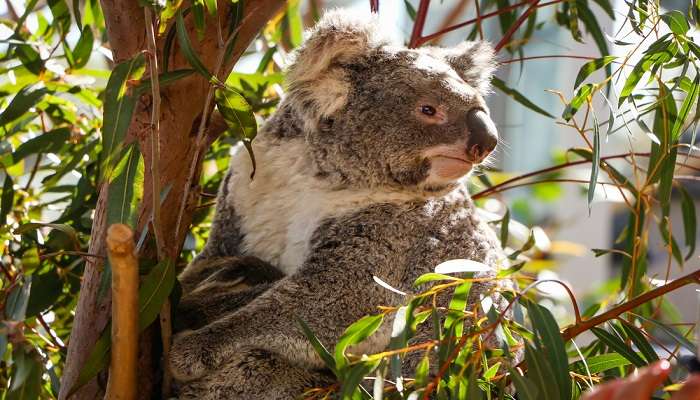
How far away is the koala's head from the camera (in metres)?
2.20

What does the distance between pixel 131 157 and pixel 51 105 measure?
1084mm

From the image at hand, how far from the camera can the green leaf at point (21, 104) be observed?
2127 mm

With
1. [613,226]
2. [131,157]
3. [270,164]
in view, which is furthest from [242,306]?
[613,226]

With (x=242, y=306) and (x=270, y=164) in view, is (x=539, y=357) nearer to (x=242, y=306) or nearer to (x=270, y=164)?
(x=242, y=306)

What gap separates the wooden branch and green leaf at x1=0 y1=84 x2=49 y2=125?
2.48 feet

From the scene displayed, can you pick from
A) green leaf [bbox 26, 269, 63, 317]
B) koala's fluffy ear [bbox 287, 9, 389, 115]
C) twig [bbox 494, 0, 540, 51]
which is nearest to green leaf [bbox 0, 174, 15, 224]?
green leaf [bbox 26, 269, 63, 317]

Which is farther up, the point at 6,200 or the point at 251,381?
the point at 6,200

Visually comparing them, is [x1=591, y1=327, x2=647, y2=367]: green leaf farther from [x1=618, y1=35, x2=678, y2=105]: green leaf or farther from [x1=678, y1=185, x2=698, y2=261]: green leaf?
[x1=678, y1=185, x2=698, y2=261]: green leaf

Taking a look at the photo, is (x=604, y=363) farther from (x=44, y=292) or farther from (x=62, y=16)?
(x=62, y=16)

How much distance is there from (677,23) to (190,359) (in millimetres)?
1209

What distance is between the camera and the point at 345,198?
7.45 feet

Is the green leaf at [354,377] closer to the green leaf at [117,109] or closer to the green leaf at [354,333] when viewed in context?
the green leaf at [354,333]

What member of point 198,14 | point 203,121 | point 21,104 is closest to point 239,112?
point 203,121

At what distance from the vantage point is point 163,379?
1981 mm
